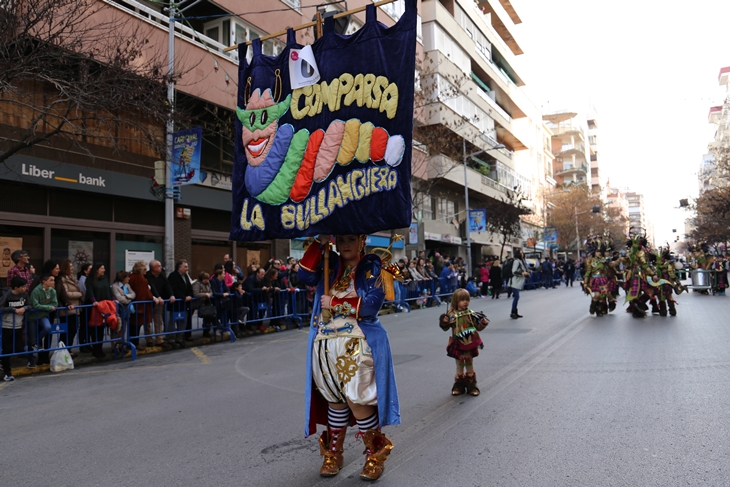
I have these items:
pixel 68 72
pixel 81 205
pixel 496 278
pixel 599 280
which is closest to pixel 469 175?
pixel 496 278

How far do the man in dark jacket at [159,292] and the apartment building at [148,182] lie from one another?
3961 mm

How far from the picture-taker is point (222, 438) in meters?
5.09

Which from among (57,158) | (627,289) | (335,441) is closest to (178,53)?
(57,158)

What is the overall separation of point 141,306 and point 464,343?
681 cm

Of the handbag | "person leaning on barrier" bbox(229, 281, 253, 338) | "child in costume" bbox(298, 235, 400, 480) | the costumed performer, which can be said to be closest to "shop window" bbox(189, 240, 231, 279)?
"person leaning on barrier" bbox(229, 281, 253, 338)

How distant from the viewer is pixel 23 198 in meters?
14.6

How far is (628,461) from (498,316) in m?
11.6

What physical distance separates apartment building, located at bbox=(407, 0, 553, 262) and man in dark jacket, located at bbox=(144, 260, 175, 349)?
1627 cm

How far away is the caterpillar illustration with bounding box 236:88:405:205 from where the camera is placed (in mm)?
4203

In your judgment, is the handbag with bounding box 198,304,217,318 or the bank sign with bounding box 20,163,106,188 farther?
the bank sign with bounding box 20,163,106,188

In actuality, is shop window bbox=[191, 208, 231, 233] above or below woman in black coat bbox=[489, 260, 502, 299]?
above

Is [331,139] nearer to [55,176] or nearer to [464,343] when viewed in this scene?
[464,343]

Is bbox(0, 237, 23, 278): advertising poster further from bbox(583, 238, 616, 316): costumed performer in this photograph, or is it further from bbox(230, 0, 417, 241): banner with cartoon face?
bbox(583, 238, 616, 316): costumed performer

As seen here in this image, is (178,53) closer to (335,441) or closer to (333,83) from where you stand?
(333,83)
